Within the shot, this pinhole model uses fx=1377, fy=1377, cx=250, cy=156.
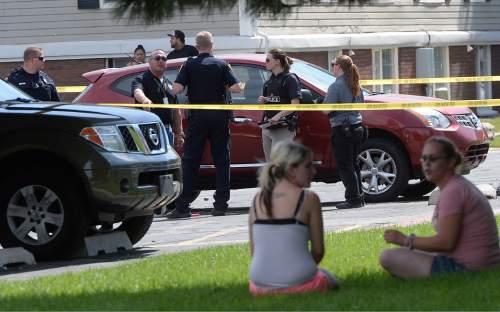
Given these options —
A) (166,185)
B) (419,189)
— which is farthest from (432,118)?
(166,185)

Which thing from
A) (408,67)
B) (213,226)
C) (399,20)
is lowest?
(408,67)

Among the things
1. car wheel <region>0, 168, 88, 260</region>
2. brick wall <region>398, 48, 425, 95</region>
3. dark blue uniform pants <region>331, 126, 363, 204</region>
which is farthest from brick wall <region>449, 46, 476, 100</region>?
car wheel <region>0, 168, 88, 260</region>

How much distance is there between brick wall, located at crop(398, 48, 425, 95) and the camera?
34594 millimetres

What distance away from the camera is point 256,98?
15.9 meters

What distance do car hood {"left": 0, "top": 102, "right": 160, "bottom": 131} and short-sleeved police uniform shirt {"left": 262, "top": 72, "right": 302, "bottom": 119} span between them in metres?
3.20

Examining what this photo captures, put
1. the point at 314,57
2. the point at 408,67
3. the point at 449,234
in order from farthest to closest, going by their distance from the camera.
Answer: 1. the point at 408,67
2. the point at 314,57
3. the point at 449,234

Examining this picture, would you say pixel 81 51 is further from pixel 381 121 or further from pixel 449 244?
pixel 449 244

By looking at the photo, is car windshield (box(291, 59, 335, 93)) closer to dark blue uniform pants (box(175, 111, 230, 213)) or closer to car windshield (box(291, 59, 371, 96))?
car windshield (box(291, 59, 371, 96))

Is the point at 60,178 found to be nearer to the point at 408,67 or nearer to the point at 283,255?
the point at 283,255

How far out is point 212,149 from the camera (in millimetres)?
14938

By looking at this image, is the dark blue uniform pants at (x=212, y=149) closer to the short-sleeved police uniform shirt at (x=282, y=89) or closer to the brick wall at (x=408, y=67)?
the short-sleeved police uniform shirt at (x=282, y=89)

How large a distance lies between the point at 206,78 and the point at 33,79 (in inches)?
75.5

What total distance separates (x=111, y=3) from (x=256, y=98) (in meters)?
7.85

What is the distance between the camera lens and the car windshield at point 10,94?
12289 mm
